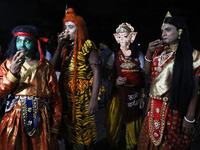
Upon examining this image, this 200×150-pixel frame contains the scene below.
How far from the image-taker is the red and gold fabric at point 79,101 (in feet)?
8.02

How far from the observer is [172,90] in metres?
1.86

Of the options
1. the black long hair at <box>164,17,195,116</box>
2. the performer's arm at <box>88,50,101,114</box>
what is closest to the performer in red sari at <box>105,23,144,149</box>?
the performer's arm at <box>88,50,101,114</box>

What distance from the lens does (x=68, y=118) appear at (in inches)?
98.3

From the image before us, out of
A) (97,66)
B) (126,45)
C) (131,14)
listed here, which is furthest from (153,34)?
(97,66)

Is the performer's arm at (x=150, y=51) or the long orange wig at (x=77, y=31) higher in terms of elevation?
the long orange wig at (x=77, y=31)

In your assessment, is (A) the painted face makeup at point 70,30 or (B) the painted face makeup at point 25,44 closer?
(B) the painted face makeup at point 25,44

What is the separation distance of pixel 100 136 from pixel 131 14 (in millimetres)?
8176

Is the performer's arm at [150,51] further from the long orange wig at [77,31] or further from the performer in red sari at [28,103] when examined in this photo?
the performer in red sari at [28,103]

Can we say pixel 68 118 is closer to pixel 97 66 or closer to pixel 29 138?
pixel 29 138

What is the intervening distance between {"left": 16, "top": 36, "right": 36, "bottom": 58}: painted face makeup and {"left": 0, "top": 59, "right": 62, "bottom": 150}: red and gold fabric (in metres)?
0.16

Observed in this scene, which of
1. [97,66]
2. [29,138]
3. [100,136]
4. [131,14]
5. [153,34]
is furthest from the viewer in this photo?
[131,14]

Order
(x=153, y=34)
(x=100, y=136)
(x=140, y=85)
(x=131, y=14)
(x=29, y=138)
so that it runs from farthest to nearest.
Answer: (x=131, y=14) → (x=153, y=34) → (x=100, y=136) → (x=140, y=85) → (x=29, y=138)

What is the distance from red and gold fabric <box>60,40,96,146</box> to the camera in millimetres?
2445

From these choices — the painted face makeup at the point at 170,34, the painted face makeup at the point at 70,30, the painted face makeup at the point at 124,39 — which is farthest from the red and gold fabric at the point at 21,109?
the painted face makeup at the point at 124,39
